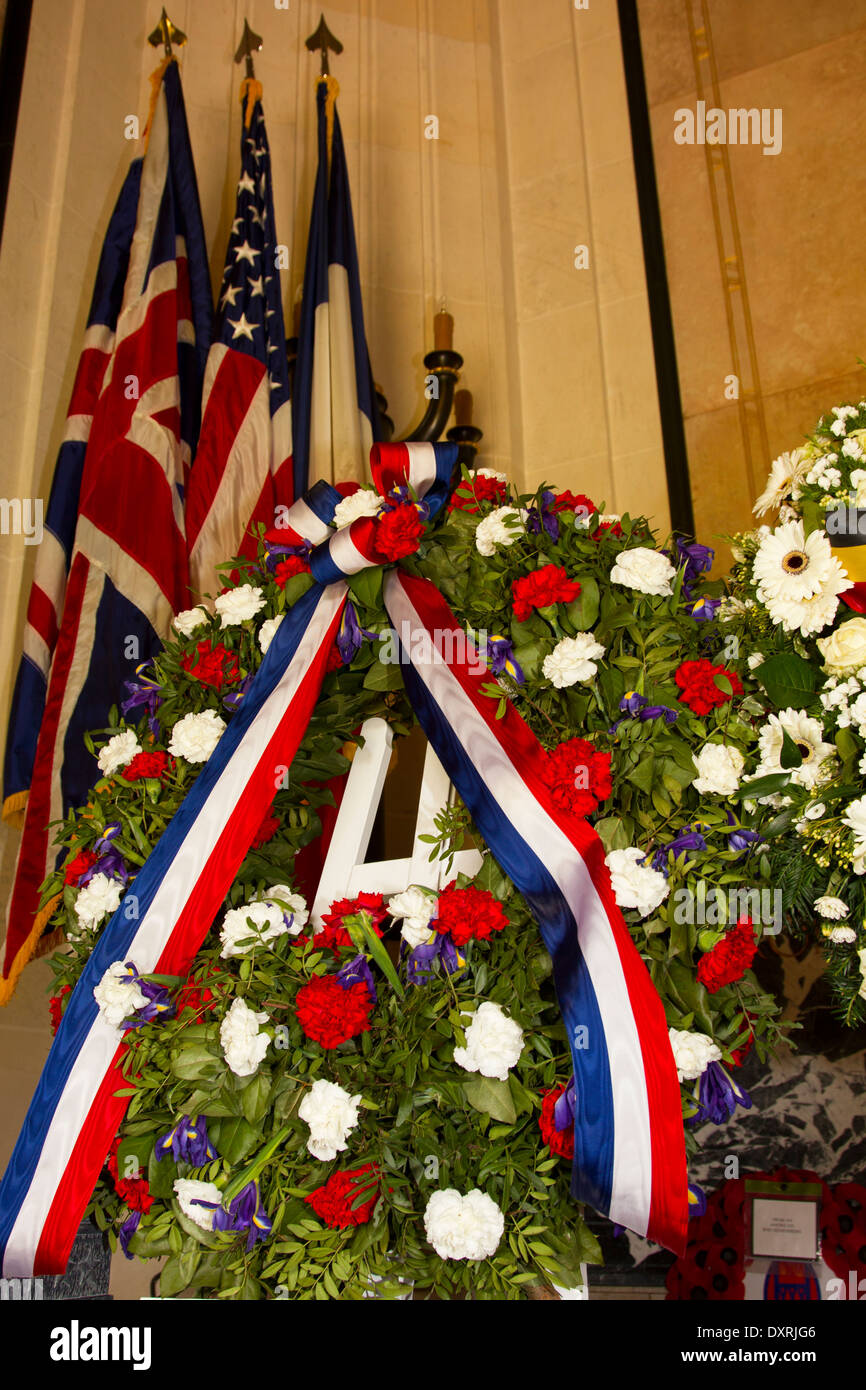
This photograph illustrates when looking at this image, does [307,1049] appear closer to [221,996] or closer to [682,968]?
[221,996]

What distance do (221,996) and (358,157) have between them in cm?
414

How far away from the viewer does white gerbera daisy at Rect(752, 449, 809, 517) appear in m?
1.98

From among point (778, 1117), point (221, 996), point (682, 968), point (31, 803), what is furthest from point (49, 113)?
point (778, 1117)

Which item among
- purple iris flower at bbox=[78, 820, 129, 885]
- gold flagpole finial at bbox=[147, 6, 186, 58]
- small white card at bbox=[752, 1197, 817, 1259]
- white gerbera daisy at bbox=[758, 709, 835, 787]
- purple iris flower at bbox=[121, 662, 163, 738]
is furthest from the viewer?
gold flagpole finial at bbox=[147, 6, 186, 58]

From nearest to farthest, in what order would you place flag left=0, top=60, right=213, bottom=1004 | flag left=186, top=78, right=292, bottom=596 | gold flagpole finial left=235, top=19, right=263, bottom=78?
flag left=0, top=60, right=213, bottom=1004 → flag left=186, top=78, right=292, bottom=596 → gold flagpole finial left=235, top=19, right=263, bottom=78

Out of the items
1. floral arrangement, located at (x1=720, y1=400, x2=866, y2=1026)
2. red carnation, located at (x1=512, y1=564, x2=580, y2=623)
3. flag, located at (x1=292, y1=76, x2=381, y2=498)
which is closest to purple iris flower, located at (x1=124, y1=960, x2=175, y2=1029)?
red carnation, located at (x1=512, y1=564, x2=580, y2=623)

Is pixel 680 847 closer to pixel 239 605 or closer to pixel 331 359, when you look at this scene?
pixel 239 605

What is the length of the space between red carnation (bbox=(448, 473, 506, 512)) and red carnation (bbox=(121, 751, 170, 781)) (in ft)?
2.56

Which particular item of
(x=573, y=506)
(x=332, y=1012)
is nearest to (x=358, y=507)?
(x=573, y=506)

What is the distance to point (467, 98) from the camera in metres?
4.92

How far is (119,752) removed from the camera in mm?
2234

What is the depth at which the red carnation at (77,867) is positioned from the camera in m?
2.10

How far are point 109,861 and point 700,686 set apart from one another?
1.14 metres

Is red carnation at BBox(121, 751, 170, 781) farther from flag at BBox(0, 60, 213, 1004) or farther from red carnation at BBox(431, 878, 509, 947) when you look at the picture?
flag at BBox(0, 60, 213, 1004)
